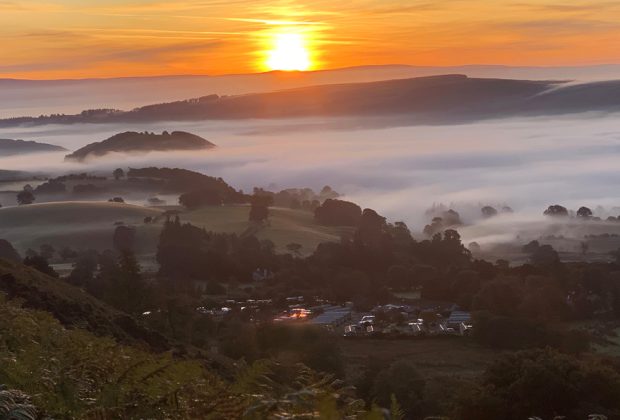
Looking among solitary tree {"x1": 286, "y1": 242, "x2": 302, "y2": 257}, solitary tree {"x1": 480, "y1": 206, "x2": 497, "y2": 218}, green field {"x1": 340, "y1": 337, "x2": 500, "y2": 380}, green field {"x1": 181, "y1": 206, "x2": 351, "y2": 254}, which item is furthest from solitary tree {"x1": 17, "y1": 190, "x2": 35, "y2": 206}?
green field {"x1": 340, "y1": 337, "x2": 500, "y2": 380}

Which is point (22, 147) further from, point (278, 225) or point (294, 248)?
point (294, 248)

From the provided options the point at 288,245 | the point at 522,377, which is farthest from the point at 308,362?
the point at 288,245

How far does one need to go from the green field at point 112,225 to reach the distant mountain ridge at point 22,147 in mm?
103754

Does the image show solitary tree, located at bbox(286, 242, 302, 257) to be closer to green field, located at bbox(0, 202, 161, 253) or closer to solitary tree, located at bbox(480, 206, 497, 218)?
green field, located at bbox(0, 202, 161, 253)

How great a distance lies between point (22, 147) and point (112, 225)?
119m

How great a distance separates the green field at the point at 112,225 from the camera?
64.9 metres

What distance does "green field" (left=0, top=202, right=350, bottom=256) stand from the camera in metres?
64.9

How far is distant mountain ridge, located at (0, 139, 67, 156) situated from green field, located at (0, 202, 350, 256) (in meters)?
104

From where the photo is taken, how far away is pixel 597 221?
89.1 m

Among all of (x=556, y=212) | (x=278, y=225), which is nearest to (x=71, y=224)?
(x=278, y=225)

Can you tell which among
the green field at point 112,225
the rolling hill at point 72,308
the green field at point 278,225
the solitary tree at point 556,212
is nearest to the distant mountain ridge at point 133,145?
the solitary tree at point 556,212

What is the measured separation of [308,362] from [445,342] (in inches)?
368

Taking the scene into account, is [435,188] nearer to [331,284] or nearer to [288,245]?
[288,245]

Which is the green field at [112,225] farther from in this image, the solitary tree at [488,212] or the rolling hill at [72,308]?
the rolling hill at [72,308]
